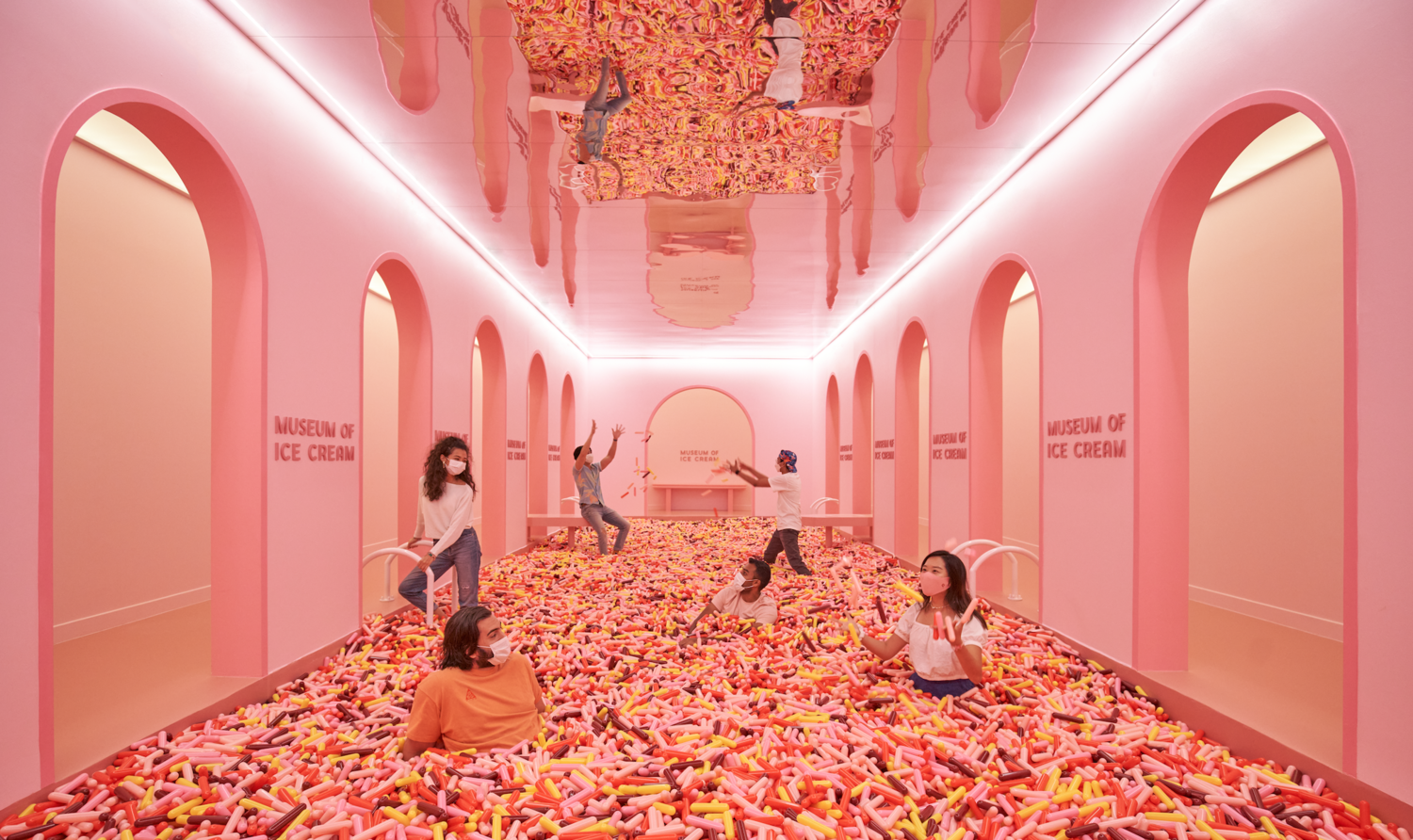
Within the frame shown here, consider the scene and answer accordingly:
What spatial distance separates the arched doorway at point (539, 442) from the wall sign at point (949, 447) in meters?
7.33

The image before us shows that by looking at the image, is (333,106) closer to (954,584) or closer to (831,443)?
(954,584)

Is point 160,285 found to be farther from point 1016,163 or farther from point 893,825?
point 1016,163

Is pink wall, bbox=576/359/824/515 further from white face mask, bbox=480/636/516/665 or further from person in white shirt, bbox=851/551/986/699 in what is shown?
white face mask, bbox=480/636/516/665

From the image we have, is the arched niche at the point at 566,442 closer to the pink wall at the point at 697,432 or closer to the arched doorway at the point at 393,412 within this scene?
the arched doorway at the point at 393,412

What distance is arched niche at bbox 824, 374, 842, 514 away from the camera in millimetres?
15641

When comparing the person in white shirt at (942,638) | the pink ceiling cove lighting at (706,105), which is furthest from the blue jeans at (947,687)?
the pink ceiling cove lighting at (706,105)

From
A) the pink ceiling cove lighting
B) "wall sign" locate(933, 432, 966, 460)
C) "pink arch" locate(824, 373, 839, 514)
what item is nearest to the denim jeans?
"wall sign" locate(933, 432, 966, 460)

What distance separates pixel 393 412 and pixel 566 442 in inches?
178

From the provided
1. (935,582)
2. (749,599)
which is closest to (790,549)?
(749,599)

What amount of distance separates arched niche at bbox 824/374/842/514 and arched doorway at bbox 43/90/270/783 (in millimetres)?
11549

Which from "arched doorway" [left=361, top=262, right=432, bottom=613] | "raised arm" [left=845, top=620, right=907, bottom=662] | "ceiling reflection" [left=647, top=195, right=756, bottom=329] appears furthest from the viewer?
"ceiling reflection" [left=647, top=195, right=756, bottom=329]

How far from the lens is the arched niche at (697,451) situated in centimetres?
1941

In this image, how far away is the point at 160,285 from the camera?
6.92 m

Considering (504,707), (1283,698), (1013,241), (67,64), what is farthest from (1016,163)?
(67,64)
